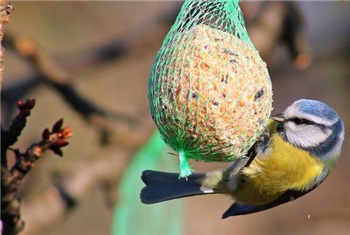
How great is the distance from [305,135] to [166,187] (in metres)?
0.61

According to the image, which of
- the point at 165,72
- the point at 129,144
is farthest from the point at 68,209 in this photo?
the point at 165,72

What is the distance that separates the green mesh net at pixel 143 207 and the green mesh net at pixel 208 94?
1336 mm

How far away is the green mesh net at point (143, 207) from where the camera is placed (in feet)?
11.0

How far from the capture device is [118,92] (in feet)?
18.0

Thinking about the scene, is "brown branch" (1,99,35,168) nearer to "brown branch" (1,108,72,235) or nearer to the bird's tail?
"brown branch" (1,108,72,235)

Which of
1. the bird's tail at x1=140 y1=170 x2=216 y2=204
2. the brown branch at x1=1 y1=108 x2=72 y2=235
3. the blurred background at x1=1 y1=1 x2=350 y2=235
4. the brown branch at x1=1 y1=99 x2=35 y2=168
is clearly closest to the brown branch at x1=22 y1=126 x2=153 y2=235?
the blurred background at x1=1 y1=1 x2=350 y2=235

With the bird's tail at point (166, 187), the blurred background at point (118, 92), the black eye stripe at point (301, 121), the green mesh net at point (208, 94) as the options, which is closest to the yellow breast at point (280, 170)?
the black eye stripe at point (301, 121)

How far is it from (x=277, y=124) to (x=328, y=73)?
3.36 meters

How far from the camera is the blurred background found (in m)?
3.06

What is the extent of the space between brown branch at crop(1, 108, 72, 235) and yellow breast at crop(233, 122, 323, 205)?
2.57 feet

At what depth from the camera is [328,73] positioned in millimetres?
5590

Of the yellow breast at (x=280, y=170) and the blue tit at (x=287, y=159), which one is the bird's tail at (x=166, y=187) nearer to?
the blue tit at (x=287, y=159)

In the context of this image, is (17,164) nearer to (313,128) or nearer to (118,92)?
(313,128)

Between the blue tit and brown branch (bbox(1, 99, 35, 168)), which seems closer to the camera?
brown branch (bbox(1, 99, 35, 168))
